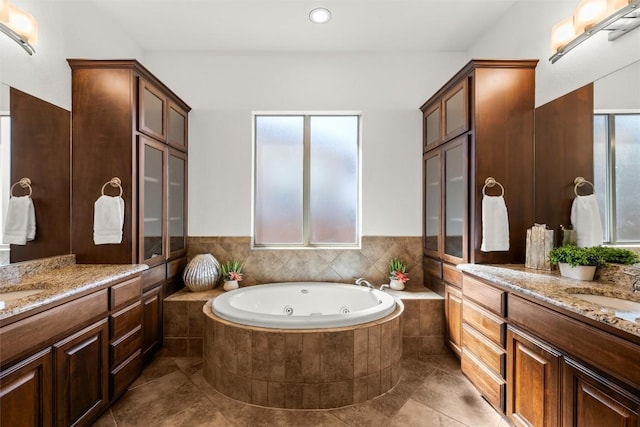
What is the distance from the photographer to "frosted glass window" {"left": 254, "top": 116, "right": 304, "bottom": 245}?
3295mm

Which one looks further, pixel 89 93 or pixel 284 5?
pixel 284 5

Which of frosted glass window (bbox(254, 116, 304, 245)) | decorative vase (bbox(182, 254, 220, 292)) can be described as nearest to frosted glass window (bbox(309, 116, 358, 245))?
frosted glass window (bbox(254, 116, 304, 245))

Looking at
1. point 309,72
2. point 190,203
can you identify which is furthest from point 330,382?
point 309,72

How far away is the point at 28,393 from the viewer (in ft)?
4.28

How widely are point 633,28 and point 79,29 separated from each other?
3.70m

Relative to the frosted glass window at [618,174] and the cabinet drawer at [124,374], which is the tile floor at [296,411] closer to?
the cabinet drawer at [124,374]

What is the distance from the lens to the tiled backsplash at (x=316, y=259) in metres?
3.12

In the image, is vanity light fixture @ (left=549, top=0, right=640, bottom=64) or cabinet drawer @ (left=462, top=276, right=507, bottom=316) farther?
cabinet drawer @ (left=462, top=276, right=507, bottom=316)

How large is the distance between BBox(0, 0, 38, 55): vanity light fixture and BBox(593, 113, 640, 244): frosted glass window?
350 centimetres

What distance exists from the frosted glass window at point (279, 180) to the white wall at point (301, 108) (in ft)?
0.55

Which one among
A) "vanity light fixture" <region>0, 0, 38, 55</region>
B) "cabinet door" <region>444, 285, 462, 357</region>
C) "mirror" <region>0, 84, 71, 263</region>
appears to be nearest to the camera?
"vanity light fixture" <region>0, 0, 38, 55</region>

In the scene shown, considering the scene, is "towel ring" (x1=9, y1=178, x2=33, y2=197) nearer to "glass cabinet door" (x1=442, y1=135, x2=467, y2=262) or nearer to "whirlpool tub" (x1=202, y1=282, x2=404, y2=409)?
"whirlpool tub" (x1=202, y1=282, x2=404, y2=409)

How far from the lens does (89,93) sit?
2.23m

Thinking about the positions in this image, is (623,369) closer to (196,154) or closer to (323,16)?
(323,16)
